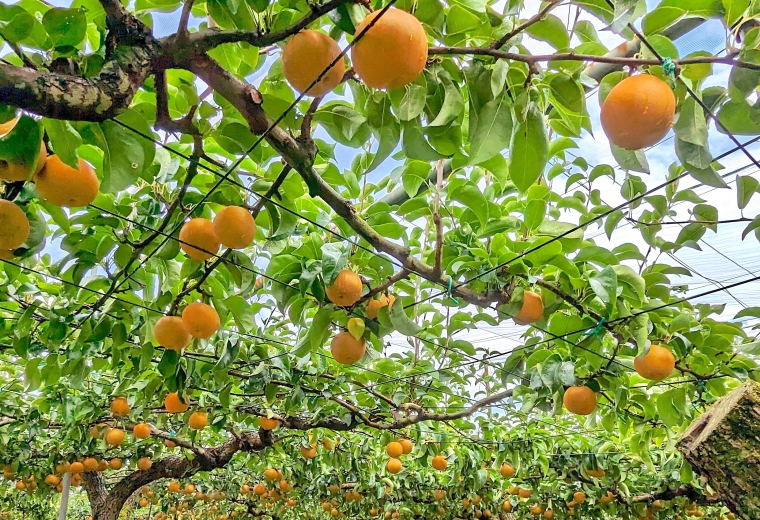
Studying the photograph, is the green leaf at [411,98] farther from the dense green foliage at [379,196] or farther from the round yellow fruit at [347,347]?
the round yellow fruit at [347,347]

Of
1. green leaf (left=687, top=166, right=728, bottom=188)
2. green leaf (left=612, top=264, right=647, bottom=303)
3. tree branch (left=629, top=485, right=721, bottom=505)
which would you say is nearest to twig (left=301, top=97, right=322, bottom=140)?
green leaf (left=687, top=166, right=728, bottom=188)

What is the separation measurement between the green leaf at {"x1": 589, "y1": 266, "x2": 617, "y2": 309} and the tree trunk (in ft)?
2.69

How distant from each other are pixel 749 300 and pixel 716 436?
1.74 metres

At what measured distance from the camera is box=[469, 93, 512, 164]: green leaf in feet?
2.63

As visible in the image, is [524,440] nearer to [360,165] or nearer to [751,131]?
[360,165]

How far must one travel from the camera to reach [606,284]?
1220mm

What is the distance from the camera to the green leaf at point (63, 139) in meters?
0.76

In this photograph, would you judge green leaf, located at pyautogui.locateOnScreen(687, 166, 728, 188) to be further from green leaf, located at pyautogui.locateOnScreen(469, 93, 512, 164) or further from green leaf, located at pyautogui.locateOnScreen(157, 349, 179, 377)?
green leaf, located at pyautogui.locateOnScreen(157, 349, 179, 377)

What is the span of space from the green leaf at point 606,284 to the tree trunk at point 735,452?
820 millimetres

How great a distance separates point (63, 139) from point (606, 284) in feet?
3.79

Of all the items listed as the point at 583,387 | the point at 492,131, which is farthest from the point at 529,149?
the point at 583,387

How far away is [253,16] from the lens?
2.48 ft

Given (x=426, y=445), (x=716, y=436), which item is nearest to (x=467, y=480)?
(x=426, y=445)

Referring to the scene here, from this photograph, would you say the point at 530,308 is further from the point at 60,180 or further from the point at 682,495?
Answer: the point at 682,495
